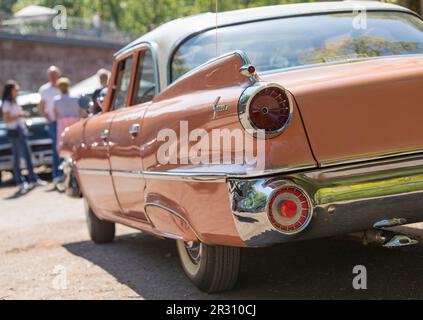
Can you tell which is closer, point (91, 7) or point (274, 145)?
point (274, 145)

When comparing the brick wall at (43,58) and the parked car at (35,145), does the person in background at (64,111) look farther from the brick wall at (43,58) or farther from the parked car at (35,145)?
the brick wall at (43,58)

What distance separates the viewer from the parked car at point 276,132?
11.5ft

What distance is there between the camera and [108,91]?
20.2 feet

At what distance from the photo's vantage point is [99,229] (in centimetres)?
683

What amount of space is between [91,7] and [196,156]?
68.9 meters

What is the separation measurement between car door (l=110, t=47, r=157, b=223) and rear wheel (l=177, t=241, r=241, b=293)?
58 centimetres

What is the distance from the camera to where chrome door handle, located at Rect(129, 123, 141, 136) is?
15.8 ft

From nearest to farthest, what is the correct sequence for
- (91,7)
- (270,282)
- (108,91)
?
(270,282) < (108,91) < (91,7)

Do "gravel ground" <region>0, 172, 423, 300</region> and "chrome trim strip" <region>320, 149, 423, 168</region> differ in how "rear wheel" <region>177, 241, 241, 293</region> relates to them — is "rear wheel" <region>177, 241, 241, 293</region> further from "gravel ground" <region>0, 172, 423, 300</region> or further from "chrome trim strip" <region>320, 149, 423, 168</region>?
"chrome trim strip" <region>320, 149, 423, 168</region>

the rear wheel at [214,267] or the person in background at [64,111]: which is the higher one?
the rear wheel at [214,267]

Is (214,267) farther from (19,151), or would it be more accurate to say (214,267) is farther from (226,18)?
(19,151)

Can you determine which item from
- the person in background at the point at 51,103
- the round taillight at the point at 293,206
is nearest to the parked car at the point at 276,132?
the round taillight at the point at 293,206
